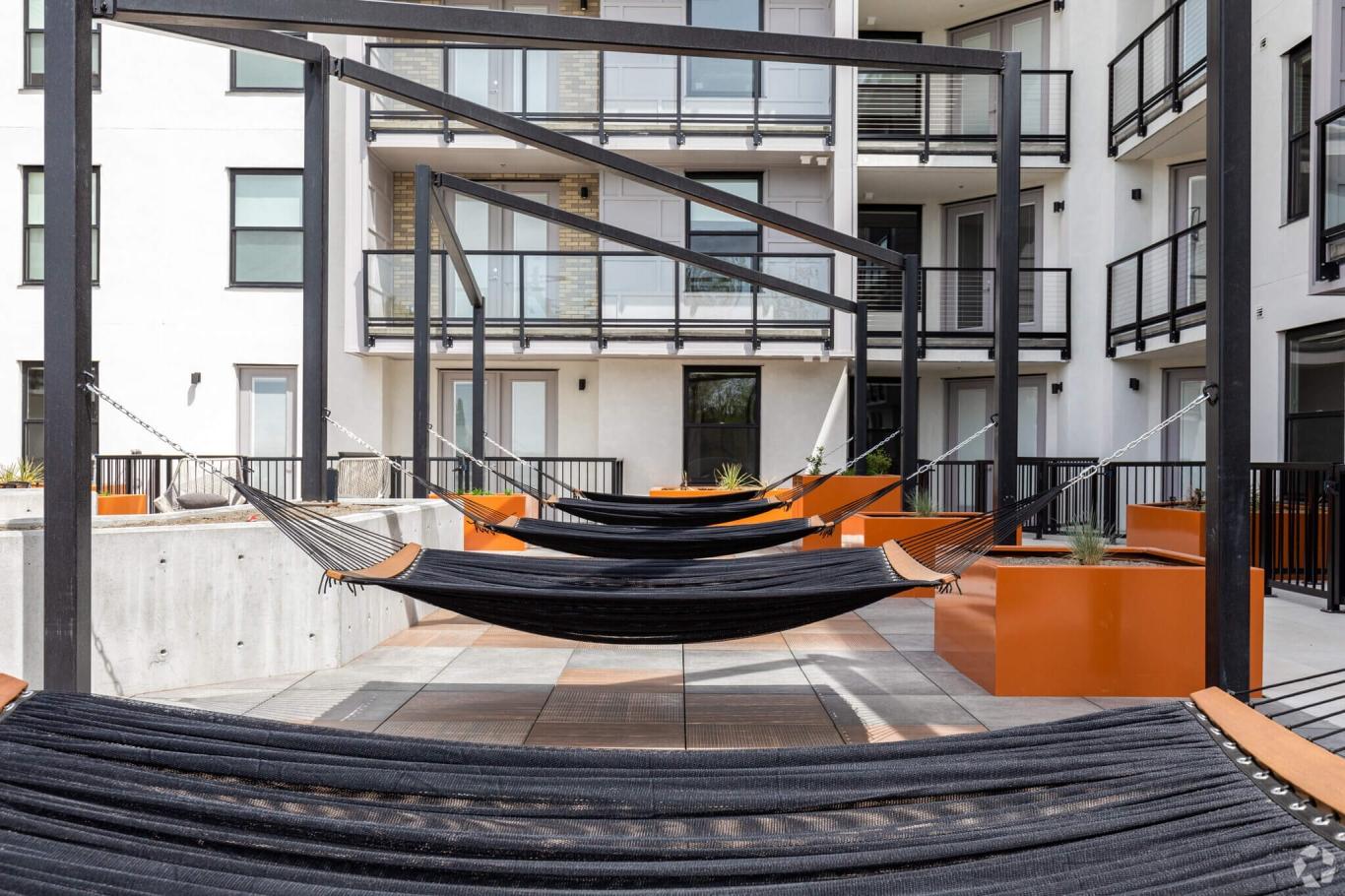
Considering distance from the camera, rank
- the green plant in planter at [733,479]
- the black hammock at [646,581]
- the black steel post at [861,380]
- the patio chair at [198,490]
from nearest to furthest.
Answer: the black hammock at [646,581]
the black steel post at [861,380]
the patio chair at [198,490]
the green plant in planter at [733,479]

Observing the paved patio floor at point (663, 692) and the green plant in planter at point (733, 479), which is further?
the green plant in planter at point (733, 479)

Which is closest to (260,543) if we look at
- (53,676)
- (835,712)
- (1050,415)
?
(53,676)

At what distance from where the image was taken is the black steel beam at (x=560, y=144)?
4457mm

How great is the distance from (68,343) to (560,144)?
2900 mm

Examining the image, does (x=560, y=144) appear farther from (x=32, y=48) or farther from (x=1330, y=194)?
(x=32, y=48)

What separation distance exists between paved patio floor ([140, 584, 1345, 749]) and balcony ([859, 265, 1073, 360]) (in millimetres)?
7357

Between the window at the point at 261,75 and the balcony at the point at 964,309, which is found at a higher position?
the window at the point at 261,75

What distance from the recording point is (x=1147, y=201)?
1185 cm

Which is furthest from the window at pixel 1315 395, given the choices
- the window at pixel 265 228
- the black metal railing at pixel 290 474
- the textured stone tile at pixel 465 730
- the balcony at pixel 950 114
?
the window at pixel 265 228

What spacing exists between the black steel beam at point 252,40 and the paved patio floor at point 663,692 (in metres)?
2.46

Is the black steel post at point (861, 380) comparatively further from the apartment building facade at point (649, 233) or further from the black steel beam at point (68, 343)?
the black steel beam at point (68, 343)

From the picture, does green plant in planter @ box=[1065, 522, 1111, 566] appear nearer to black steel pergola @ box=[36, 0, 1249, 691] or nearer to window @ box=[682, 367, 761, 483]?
black steel pergola @ box=[36, 0, 1249, 691]

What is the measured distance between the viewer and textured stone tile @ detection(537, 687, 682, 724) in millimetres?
3639

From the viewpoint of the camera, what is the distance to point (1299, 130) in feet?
27.6
